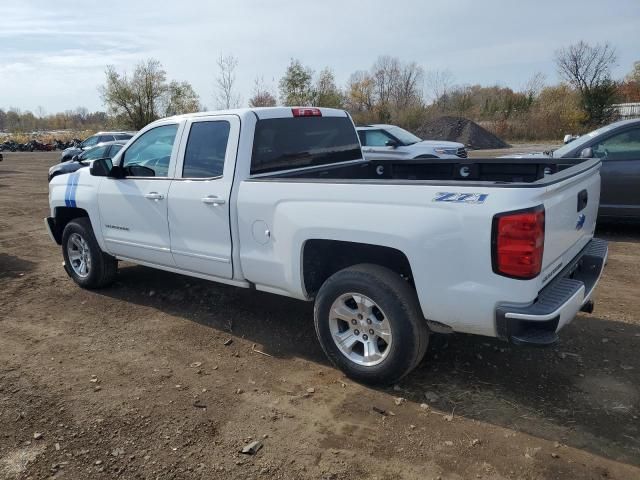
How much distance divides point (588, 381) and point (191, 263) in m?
3.31

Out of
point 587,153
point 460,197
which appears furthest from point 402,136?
point 460,197

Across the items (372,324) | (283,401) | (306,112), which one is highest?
(306,112)

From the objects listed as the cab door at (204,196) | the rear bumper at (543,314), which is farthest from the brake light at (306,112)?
the rear bumper at (543,314)

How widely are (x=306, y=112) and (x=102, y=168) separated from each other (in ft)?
6.91

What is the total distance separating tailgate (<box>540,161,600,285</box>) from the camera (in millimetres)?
3127

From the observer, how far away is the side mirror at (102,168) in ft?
17.3

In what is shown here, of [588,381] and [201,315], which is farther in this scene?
[201,315]

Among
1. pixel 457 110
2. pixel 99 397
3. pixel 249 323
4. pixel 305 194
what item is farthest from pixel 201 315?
pixel 457 110

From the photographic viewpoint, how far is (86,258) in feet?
19.9

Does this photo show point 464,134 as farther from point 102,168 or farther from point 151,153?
point 102,168

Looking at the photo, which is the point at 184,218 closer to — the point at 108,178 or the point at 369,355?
the point at 108,178

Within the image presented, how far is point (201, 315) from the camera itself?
5.27 metres

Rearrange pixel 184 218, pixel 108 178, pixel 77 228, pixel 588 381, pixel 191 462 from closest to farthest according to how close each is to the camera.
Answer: pixel 191 462, pixel 588 381, pixel 184 218, pixel 108 178, pixel 77 228

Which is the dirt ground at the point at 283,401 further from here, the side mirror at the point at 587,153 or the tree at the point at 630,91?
the tree at the point at 630,91
